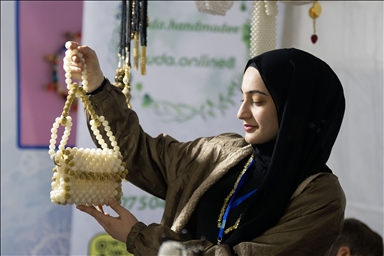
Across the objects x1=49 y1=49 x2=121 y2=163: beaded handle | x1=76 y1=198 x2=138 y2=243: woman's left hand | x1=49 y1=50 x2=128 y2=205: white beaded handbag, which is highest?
x1=49 y1=49 x2=121 y2=163: beaded handle

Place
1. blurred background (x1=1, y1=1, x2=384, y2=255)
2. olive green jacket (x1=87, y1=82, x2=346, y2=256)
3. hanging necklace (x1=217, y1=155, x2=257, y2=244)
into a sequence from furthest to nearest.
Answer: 1. blurred background (x1=1, y1=1, x2=384, y2=255)
2. hanging necklace (x1=217, y1=155, x2=257, y2=244)
3. olive green jacket (x1=87, y1=82, x2=346, y2=256)

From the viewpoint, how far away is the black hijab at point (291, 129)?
1.65m

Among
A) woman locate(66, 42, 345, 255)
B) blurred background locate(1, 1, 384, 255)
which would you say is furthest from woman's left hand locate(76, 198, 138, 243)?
blurred background locate(1, 1, 384, 255)

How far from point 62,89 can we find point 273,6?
5.25ft

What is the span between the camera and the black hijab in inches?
64.9

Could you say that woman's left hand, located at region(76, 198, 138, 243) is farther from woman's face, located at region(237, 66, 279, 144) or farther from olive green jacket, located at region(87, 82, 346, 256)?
woman's face, located at region(237, 66, 279, 144)

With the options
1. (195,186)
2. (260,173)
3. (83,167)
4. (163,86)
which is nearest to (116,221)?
(83,167)

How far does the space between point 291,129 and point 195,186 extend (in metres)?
0.37

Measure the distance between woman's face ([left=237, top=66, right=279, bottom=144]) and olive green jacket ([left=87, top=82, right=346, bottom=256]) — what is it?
0.48 feet

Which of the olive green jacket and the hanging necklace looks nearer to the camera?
the olive green jacket

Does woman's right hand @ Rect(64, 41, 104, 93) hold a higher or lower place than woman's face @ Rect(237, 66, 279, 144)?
higher

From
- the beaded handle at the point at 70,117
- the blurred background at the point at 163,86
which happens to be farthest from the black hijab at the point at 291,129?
the blurred background at the point at 163,86

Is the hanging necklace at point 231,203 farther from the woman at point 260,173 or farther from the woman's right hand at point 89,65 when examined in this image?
the woman's right hand at point 89,65

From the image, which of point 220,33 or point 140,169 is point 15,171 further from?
point 140,169
